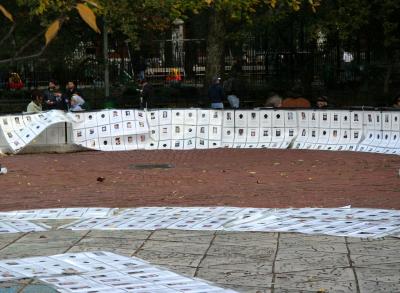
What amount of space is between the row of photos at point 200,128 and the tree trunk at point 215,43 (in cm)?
723

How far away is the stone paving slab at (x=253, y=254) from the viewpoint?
6.29 metres

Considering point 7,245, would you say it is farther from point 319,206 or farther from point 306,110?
point 306,110

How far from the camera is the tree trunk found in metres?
25.6

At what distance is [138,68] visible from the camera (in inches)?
1139

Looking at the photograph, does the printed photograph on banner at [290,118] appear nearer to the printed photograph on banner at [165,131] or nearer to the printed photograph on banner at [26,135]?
the printed photograph on banner at [165,131]

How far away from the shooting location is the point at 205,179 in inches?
529

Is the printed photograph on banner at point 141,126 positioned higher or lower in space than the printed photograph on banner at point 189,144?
higher

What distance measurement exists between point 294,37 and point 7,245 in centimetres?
2242

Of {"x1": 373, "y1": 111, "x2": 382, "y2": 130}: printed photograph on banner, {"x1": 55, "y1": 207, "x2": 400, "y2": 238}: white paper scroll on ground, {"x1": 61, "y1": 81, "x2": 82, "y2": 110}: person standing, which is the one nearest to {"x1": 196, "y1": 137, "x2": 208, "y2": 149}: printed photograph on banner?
{"x1": 61, "y1": 81, "x2": 82, "y2": 110}: person standing

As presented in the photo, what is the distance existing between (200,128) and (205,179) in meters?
5.73

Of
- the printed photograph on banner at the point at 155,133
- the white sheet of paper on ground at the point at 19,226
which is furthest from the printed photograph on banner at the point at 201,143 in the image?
the white sheet of paper on ground at the point at 19,226

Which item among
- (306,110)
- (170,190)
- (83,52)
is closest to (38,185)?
(170,190)

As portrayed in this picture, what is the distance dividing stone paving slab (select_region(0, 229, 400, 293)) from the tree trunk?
17.9 metres

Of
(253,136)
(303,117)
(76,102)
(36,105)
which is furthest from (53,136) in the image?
(303,117)
